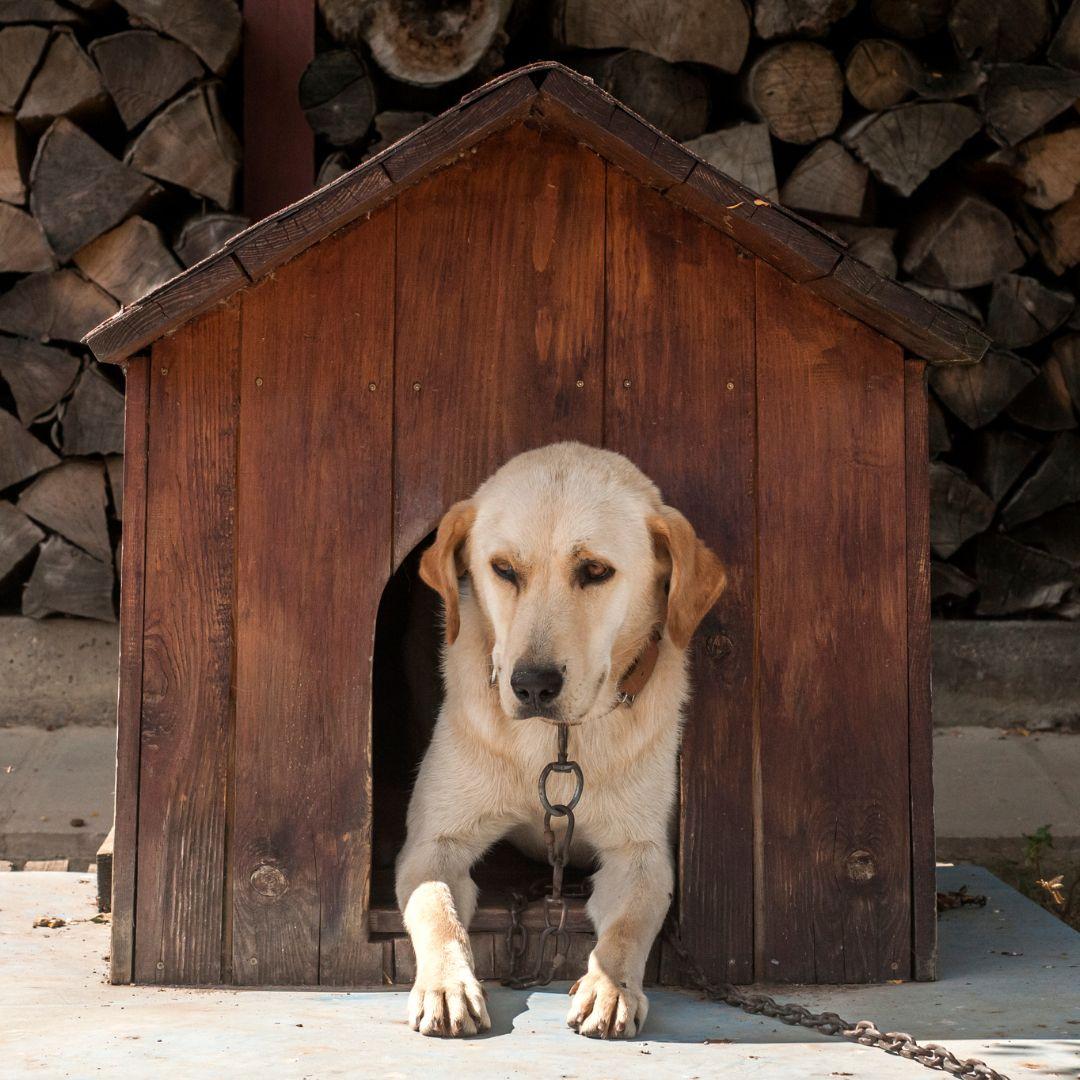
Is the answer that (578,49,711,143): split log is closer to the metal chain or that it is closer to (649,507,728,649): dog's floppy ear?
(649,507,728,649): dog's floppy ear

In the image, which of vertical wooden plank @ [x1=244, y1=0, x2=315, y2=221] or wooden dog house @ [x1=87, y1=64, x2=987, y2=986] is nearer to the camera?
wooden dog house @ [x1=87, y1=64, x2=987, y2=986]

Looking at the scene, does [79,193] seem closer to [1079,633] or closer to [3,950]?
[3,950]

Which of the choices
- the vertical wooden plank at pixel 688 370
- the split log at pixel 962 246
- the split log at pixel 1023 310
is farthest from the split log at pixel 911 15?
the vertical wooden plank at pixel 688 370

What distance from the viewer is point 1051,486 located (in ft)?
18.8

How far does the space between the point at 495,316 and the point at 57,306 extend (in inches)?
108

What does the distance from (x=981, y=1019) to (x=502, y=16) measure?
12.9ft

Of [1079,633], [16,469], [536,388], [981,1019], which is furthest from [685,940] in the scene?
[16,469]

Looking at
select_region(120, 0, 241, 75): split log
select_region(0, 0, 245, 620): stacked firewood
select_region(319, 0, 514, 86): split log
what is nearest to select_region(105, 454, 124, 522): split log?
select_region(0, 0, 245, 620): stacked firewood

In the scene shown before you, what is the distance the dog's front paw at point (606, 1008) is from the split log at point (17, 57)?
13.6ft

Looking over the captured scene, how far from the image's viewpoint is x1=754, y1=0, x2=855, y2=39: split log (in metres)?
5.39

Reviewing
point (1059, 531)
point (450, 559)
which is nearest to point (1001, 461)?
point (1059, 531)

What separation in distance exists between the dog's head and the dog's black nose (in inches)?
0.4

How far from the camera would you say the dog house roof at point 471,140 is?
3.22m

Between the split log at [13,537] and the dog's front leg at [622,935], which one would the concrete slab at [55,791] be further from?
the dog's front leg at [622,935]
